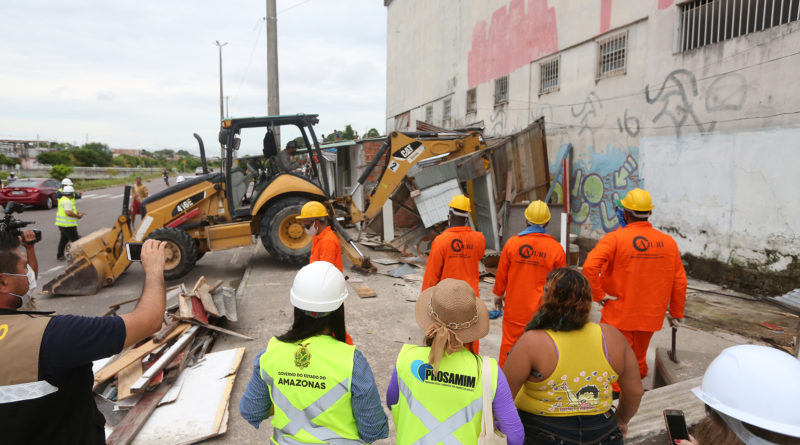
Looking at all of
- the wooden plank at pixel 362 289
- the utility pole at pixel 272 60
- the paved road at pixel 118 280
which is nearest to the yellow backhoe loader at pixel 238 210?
the paved road at pixel 118 280

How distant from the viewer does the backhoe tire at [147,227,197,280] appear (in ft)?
23.6

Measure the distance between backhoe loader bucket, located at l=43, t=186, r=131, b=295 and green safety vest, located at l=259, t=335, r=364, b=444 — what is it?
6559mm

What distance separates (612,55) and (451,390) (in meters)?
9.22

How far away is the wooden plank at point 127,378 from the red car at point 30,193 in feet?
57.2

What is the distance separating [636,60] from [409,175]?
480 centimetres

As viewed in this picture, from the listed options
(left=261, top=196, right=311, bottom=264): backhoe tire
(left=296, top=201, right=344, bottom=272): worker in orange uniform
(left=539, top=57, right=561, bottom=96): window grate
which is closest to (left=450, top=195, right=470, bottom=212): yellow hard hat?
(left=296, top=201, right=344, bottom=272): worker in orange uniform

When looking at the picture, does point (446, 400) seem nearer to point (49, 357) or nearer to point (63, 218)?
point (49, 357)

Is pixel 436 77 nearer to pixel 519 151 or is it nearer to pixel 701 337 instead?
pixel 519 151

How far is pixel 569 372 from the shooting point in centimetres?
190

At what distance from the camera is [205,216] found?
25.6 feet

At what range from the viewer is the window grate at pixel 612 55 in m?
8.61

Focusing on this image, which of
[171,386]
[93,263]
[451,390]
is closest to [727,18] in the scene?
[451,390]

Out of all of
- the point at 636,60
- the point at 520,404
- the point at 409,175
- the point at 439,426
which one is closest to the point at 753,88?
the point at 636,60

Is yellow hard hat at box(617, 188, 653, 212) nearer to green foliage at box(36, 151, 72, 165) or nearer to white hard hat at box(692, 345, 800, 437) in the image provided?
white hard hat at box(692, 345, 800, 437)
